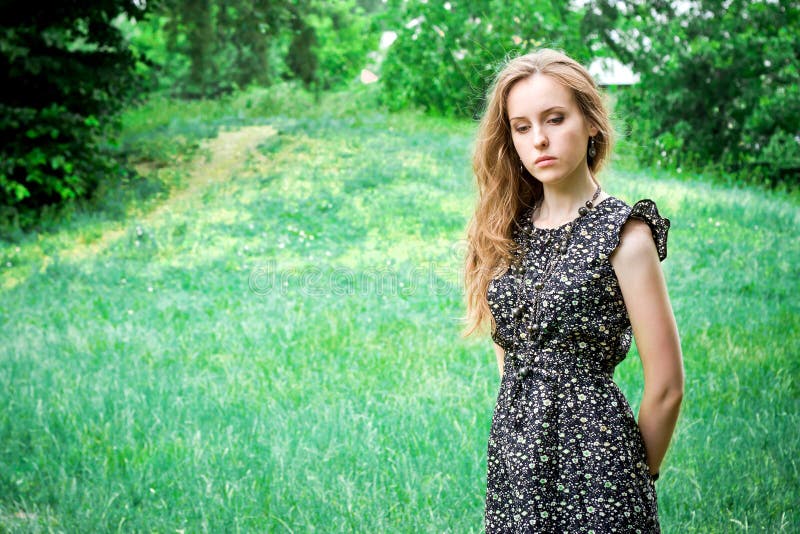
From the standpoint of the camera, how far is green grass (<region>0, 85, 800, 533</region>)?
3.59 metres

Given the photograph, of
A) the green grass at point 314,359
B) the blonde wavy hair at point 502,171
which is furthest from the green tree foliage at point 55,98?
the blonde wavy hair at point 502,171

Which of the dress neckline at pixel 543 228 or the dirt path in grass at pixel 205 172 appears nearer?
the dress neckline at pixel 543 228

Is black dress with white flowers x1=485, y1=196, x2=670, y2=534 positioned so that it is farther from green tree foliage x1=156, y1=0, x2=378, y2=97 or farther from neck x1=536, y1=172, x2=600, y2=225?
green tree foliage x1=156, y1=0, x2=378, y2=97

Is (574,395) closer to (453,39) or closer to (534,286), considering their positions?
(534,286)

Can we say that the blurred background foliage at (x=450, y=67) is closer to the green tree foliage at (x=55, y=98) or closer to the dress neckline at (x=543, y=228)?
the green tree foliage at (x=55, y=98)

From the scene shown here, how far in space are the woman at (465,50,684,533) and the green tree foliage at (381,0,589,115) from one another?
9450mm

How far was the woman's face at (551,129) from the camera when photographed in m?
1.84

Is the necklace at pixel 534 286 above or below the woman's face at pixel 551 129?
below

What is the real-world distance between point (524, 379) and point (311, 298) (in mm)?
5097

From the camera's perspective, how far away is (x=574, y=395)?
1.86 meters

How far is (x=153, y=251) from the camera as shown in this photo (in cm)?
837

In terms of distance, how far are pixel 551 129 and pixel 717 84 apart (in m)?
10.8

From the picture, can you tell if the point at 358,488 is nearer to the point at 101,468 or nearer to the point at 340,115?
the point at 101,468

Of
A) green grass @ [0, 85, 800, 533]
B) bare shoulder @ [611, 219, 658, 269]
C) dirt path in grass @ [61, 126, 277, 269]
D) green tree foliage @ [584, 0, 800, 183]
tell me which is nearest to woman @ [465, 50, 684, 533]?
bare shoulder @ [611, 219, 658, 269]
